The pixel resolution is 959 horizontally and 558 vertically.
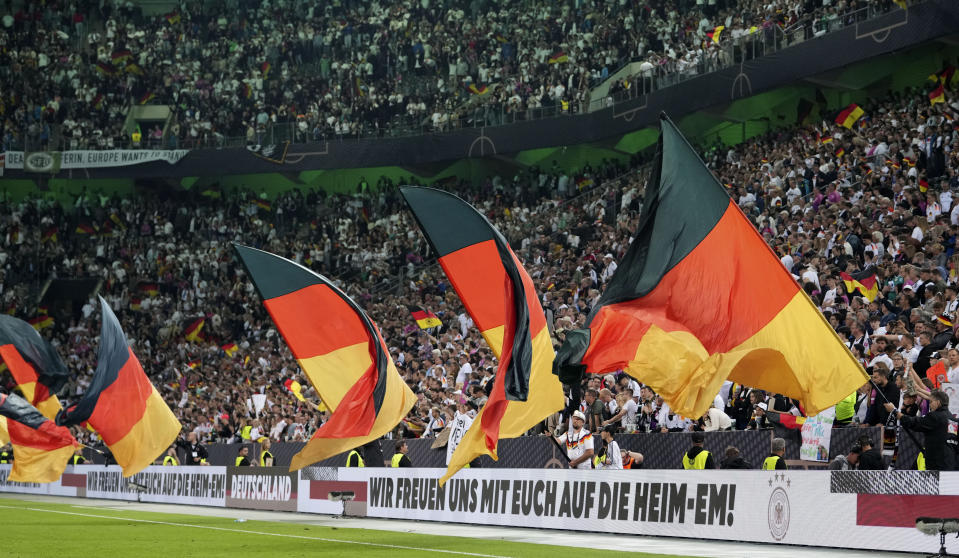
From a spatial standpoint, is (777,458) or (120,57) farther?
(120,57)

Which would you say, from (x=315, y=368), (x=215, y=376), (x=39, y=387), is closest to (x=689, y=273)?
(x=315, y=368)

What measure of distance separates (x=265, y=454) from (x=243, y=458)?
973 millimetres

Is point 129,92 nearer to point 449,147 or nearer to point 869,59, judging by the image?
point 449,147

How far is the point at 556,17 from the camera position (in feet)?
139

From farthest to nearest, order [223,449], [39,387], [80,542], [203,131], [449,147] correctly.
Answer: [203,131]
[449,147]
[223,449]
[39,387]
[80,542]

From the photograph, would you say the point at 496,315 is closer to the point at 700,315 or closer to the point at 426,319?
the point at 700,315

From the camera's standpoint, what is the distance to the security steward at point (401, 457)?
2067cm

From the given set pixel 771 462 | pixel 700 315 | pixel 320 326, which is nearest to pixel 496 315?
pixel 320 326

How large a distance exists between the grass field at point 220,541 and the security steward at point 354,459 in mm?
2497

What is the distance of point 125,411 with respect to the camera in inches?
874

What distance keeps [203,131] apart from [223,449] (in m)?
21.6

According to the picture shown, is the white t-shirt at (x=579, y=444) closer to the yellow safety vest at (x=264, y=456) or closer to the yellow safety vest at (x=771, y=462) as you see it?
the yellow safety vest at (x=771, y=462)

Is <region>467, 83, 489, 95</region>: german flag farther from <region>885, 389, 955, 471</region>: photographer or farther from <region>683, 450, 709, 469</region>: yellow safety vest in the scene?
<region>885, 389, 955, 471</region>: photographer

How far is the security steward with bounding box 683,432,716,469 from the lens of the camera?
607 inches
